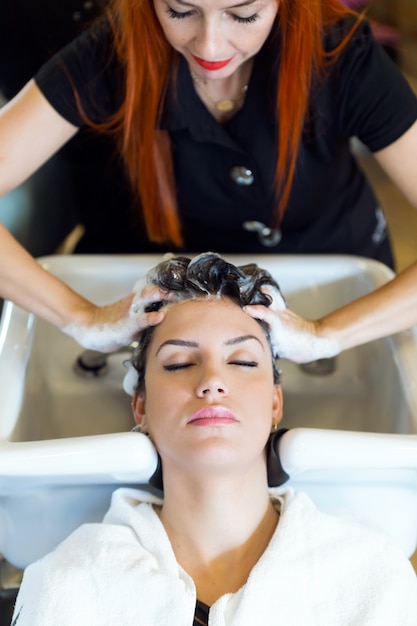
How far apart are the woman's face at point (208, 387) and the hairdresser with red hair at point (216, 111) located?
0.15 metres

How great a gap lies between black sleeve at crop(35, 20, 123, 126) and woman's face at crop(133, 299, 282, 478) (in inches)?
16.6

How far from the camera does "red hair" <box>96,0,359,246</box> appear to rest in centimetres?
119

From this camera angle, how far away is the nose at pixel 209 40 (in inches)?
42.4

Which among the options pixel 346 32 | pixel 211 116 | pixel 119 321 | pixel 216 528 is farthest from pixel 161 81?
pixel 216 528

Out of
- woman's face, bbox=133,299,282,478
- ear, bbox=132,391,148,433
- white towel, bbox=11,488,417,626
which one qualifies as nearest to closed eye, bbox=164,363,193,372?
woman's face, bbox=133,299,282,478

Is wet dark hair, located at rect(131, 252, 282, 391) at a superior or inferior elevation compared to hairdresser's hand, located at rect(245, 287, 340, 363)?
superior

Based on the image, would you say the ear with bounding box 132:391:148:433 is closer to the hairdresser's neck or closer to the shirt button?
the hairdresser's neck

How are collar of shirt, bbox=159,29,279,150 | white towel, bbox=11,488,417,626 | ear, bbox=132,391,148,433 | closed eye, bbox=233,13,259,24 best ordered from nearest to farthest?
white towel, bbox=11,488,417,626 < closed eye, bbox=233,13,259,24 < ear, bbox=132,391,148,433 < collar of shirt, bbox=159,29,279,150

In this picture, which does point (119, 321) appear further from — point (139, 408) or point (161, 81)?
point (161, 81)

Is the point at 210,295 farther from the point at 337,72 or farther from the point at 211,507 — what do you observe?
the point at 337,72

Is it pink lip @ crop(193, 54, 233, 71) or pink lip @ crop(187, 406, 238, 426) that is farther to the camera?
pink lip @ crop(193, 54, 233, 71)

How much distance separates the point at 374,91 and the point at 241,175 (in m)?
0.29

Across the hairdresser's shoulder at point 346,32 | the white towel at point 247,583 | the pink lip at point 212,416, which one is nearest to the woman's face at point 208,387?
the pink lip at point 212,416

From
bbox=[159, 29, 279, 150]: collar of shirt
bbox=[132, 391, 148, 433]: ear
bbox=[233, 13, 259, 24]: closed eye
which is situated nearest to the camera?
bbox=[233, 13, 259, 24]: closed eye
